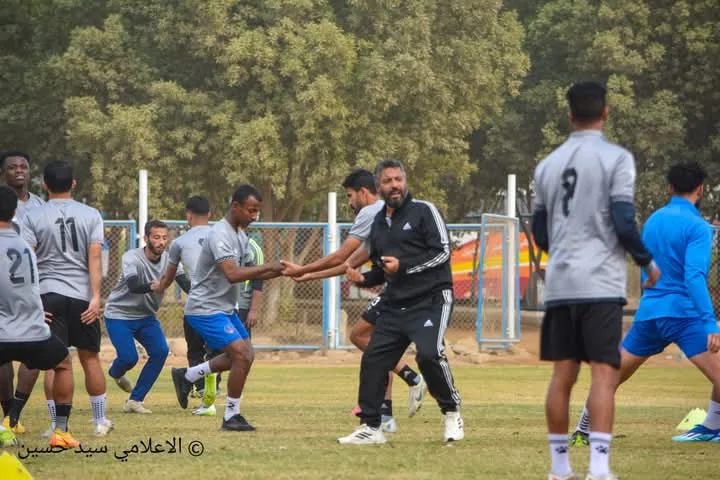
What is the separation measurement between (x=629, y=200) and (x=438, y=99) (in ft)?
92.2

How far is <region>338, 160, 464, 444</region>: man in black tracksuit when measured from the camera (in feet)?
34.1

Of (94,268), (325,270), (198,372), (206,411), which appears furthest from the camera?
(206,411)

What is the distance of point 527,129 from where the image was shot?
40.7m

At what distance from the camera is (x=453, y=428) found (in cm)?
1058

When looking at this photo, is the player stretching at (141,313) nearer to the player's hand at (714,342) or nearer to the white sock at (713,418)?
the white sock at (713,418)

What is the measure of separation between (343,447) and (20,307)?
2.45 m

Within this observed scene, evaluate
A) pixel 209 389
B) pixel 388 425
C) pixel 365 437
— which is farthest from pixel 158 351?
pixel 365 437

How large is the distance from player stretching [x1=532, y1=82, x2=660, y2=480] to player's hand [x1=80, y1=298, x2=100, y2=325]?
416 cm

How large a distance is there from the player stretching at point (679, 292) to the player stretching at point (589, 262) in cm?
227

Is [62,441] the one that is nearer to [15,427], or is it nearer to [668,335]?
[15,427]

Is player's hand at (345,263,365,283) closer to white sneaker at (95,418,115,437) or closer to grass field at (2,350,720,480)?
grass field at (2,350,720,480)

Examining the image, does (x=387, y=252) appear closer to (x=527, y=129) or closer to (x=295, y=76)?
(x=295, y=76)

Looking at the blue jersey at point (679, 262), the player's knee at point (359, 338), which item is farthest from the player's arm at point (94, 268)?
the blue jersey at point (679, 262)

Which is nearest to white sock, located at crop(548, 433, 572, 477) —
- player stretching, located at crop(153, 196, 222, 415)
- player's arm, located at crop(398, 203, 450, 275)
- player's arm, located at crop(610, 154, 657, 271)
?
player's arm, located at crop(610, 154, 657, 271)
